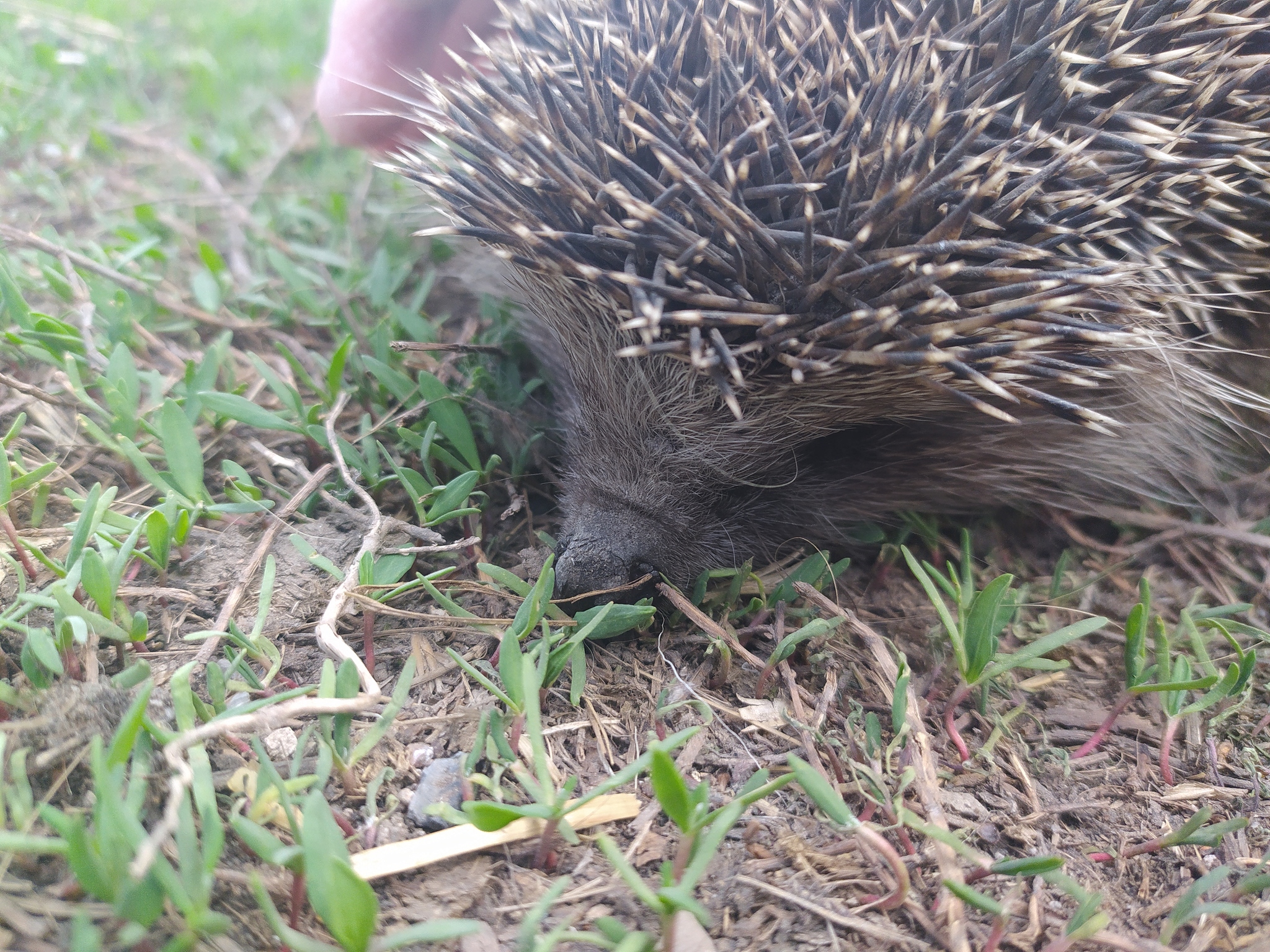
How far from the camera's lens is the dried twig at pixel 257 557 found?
1.93 metres

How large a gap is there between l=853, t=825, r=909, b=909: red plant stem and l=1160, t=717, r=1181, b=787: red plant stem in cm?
87

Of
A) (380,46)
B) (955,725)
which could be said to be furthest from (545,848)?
(380,46)

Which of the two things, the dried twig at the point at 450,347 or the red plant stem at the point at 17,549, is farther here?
the dried twig at the point at 450,347

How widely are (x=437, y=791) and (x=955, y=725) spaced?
1.27 m

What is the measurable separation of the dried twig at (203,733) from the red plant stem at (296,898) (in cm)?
22

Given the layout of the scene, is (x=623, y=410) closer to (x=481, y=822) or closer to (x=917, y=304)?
(x=917, y=304)

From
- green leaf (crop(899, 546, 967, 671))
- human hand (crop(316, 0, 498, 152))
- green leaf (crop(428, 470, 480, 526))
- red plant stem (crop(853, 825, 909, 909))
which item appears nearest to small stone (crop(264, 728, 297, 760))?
green leaf (crop(428, 470, 480, 526))

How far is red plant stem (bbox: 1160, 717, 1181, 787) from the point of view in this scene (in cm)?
207

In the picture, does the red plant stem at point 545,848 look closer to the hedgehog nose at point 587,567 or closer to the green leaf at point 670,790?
the green leaf at point 670,790

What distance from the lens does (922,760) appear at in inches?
76.4

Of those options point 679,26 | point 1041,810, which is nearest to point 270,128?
point 679,26

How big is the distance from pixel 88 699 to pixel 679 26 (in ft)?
6.45

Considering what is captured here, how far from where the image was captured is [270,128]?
4473 millimetres

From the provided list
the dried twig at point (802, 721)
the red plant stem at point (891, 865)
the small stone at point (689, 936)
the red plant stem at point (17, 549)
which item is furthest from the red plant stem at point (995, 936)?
the red plant stem at point (17, 549)
